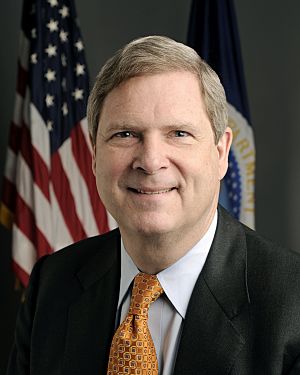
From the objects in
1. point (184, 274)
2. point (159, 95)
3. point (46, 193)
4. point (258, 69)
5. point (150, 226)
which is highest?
point (258, 69)

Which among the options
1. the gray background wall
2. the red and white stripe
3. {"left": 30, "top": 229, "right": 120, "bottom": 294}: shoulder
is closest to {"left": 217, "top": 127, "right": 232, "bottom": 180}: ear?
{"left": 30, "top": 229, "right": 120, "bottom": 294}: shoulder

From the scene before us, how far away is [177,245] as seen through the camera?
1.45m

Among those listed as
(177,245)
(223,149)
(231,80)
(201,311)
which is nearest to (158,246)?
(177,245)

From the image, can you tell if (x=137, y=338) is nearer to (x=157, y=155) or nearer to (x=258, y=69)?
(x=157, y=155)

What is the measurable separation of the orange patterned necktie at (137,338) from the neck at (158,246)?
0.11 feet

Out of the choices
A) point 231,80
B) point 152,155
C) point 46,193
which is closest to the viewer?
point 152,155

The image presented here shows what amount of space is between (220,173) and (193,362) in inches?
16.6

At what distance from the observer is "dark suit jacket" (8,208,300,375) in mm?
1342

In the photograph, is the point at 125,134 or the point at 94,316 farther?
the point at 94,316

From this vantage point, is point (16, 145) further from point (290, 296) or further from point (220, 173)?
point (290, 296)

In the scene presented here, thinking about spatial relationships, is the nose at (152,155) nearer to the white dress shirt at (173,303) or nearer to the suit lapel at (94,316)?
the white dress shirt at (173,303)

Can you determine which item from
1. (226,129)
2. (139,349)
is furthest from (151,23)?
(139,349)

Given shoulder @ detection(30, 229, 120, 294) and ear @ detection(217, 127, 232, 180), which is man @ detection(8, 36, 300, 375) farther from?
shoulder @ detection(30, 229, 120, 294)

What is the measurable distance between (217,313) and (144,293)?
17 centimetres
